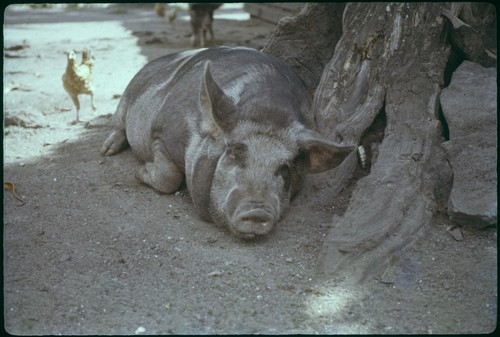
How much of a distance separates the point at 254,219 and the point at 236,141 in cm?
52

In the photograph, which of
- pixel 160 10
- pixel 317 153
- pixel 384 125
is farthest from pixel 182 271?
pixel 160 10

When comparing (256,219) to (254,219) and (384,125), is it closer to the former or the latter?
(254,219)

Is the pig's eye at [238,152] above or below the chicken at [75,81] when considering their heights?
above

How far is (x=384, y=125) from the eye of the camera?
14.6ft

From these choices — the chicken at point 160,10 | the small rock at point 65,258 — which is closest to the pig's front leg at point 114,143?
the small rock at point 65,258

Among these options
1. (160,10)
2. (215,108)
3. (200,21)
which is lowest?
(160,10)

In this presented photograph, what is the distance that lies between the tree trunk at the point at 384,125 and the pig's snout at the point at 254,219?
0.36m

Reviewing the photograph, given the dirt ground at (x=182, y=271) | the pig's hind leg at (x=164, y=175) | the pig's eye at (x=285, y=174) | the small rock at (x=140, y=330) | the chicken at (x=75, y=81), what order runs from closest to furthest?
1. the small rock at (x=140, y=330)
2. the dirt ground at (x=182, y=271)
3. the pig's eye at (x=285, y=174)
4. the pig's hind leg at (x=164, y=175)
5. the chicken at (x=75, y=81)

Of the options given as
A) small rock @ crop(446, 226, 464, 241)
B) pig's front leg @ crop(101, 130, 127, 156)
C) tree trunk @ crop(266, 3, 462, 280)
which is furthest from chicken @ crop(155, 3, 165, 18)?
small rock @ crop(446, 226, 464, 241)

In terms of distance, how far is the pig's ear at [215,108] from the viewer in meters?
3.87

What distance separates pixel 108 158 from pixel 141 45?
232 inches

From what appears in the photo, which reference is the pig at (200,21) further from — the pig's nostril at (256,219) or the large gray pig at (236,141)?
the pig's nostril at (256,219)

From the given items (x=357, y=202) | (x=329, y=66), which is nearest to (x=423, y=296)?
(x=357, y=202)

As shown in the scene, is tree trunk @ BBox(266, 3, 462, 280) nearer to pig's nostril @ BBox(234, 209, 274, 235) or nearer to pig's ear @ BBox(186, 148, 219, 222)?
pig's nostril @ BBox(234, 209, 274, 235)
